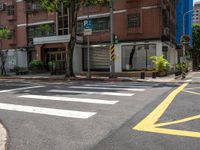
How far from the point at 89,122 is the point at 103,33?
83.5 feet

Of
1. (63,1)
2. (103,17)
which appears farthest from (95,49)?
(63,1)

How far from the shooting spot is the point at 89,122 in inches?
295

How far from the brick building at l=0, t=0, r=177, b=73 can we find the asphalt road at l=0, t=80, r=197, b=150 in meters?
16.7

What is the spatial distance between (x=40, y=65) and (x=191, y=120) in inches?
1089

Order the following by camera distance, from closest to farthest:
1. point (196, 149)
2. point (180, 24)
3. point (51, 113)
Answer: point (196, 149)
point (51, 113)
point (180, 24)

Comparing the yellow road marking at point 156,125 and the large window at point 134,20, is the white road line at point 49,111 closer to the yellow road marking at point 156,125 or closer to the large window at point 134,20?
the yellow road marking at point 156,125

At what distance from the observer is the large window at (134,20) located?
29844 mm

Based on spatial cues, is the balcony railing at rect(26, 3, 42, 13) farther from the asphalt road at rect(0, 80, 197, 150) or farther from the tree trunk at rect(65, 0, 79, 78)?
the asphalt road at rect(0, 80, 197, 150)

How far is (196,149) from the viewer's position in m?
5.17

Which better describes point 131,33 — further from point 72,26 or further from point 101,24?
point 72,26

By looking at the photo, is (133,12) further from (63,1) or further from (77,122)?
(77,122)

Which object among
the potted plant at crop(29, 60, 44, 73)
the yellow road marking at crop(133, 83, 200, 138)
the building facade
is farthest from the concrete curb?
the potted plant at crop(29, 60, 44, 73)

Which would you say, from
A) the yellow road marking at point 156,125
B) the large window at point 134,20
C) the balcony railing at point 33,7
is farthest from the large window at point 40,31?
the yellow road marking at point 156,125

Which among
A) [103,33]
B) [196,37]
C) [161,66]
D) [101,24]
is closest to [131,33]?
[103,33]
